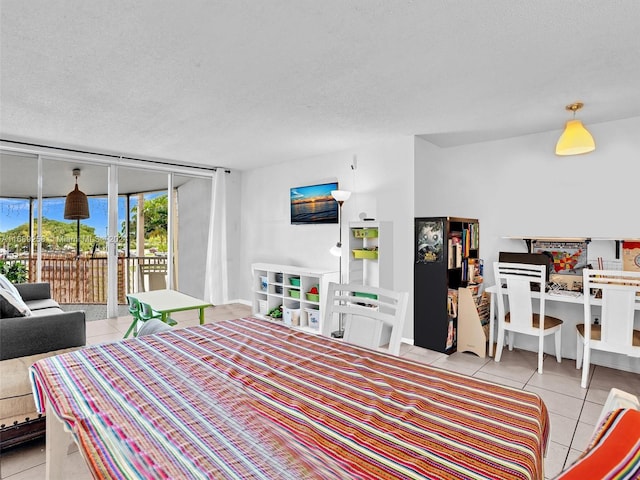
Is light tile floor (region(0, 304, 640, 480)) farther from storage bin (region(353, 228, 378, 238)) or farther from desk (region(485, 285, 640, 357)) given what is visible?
storage bin (region(353, 228, 378, 238))

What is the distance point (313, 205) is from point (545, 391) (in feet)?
11.2

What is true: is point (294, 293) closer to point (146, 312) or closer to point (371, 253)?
point (371, 253)

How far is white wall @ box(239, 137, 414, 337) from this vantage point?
13.7 ft

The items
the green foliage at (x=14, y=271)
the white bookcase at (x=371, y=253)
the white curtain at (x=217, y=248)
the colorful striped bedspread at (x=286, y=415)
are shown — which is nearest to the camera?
the colorful striped bedspread at (x=286, y=415)

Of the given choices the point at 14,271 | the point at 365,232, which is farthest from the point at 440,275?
the point at 14,271

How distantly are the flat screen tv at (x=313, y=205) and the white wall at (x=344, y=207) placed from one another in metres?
0.11

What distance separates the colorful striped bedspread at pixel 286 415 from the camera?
0.76 meters

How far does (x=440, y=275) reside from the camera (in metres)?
3.83

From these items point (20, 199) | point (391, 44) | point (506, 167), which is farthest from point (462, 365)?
point (20, 199)

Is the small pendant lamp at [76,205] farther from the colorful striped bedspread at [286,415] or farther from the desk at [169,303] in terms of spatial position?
the colorful striped bedspread at [286,415]

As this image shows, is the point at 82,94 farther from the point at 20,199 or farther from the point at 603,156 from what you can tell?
the point at 603,156

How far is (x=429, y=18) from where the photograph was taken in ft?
6.16

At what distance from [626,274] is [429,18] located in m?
2.48

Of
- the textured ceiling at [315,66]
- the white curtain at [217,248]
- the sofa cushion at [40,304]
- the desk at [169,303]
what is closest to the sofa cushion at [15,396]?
the desk at [169,303]
